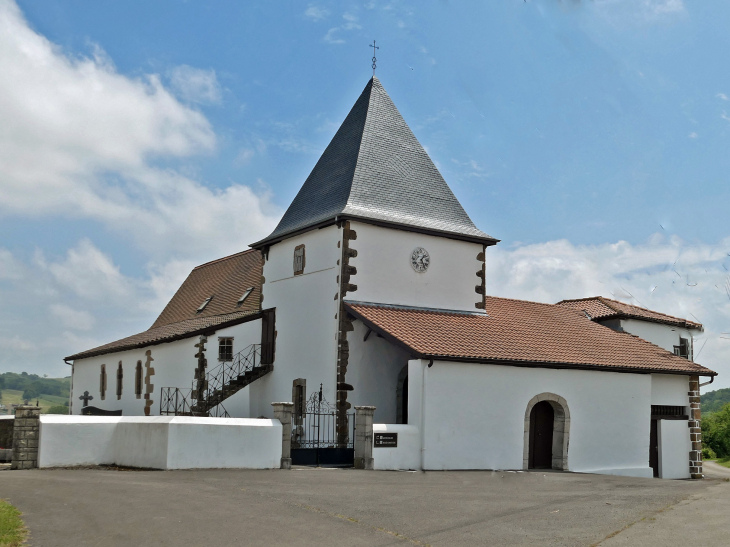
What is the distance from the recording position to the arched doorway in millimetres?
21172

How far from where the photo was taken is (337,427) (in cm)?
2017

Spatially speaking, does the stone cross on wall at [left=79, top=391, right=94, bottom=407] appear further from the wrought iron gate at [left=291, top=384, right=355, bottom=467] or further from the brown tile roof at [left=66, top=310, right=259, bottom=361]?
→ the wrought iron gate at [left=291, top=384, right=355, bottom=467]

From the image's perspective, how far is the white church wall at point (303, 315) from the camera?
2123 cm

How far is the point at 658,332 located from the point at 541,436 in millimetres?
13002

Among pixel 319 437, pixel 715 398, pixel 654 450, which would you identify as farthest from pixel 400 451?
pixel 715 398

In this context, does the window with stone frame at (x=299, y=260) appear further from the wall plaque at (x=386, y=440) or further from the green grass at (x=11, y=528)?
the green grass at (x=11, y=528)

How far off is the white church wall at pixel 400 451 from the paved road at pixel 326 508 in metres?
1.70

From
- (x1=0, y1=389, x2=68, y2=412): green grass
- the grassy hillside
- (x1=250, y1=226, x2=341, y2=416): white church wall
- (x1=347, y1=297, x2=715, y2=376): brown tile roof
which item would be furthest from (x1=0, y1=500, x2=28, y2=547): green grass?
(x1=0, y1=389, x2=68, y2=412): green grass

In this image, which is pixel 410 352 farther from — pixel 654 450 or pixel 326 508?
pixel 654 450

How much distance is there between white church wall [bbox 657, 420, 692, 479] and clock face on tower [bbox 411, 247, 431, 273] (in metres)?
8.91

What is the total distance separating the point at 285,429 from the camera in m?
16.2

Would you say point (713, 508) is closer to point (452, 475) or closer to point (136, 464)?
point (452, 475)

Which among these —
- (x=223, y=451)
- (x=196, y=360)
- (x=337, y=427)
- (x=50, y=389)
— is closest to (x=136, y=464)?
(x=223, y=451)

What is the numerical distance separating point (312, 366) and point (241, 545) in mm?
13528
